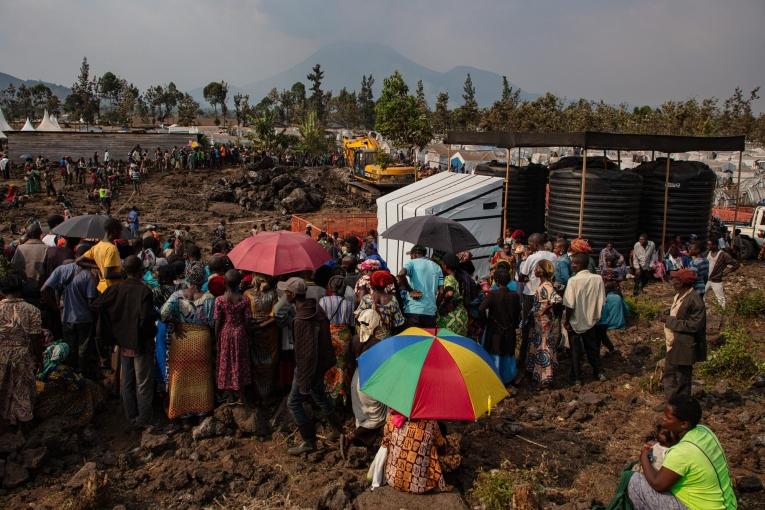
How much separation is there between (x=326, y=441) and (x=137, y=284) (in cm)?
227

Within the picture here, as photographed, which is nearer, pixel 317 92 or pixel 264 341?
pixel 264 341

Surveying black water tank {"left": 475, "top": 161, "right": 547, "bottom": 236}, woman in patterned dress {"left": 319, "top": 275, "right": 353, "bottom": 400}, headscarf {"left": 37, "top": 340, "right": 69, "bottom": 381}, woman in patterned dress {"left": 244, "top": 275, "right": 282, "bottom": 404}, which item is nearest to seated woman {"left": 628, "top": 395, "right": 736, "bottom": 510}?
woman in patterned dress {"left": 319, "top": 275, "right": 353, "bottom": 400}

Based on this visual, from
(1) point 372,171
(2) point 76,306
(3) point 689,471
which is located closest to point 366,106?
(1) point 372,171

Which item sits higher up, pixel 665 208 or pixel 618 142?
pixel 618 142

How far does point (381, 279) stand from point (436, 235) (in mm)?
2192

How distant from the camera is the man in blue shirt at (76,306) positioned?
6.23m

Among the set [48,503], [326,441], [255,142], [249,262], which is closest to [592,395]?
[326,441]

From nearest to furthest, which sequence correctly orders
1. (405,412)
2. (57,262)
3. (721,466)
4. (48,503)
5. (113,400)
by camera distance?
(721,466), (405,412), (48,503), (113,400), (57,262)

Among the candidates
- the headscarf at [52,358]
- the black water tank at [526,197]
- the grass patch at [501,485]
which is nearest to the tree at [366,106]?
the black water tank at [526,197]

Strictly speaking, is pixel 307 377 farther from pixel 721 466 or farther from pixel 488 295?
pixel 721 466

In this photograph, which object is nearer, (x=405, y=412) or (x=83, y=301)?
(x=405, y=412)

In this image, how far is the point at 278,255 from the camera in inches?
259

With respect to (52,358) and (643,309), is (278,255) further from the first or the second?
(643,309)

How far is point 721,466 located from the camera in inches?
134
